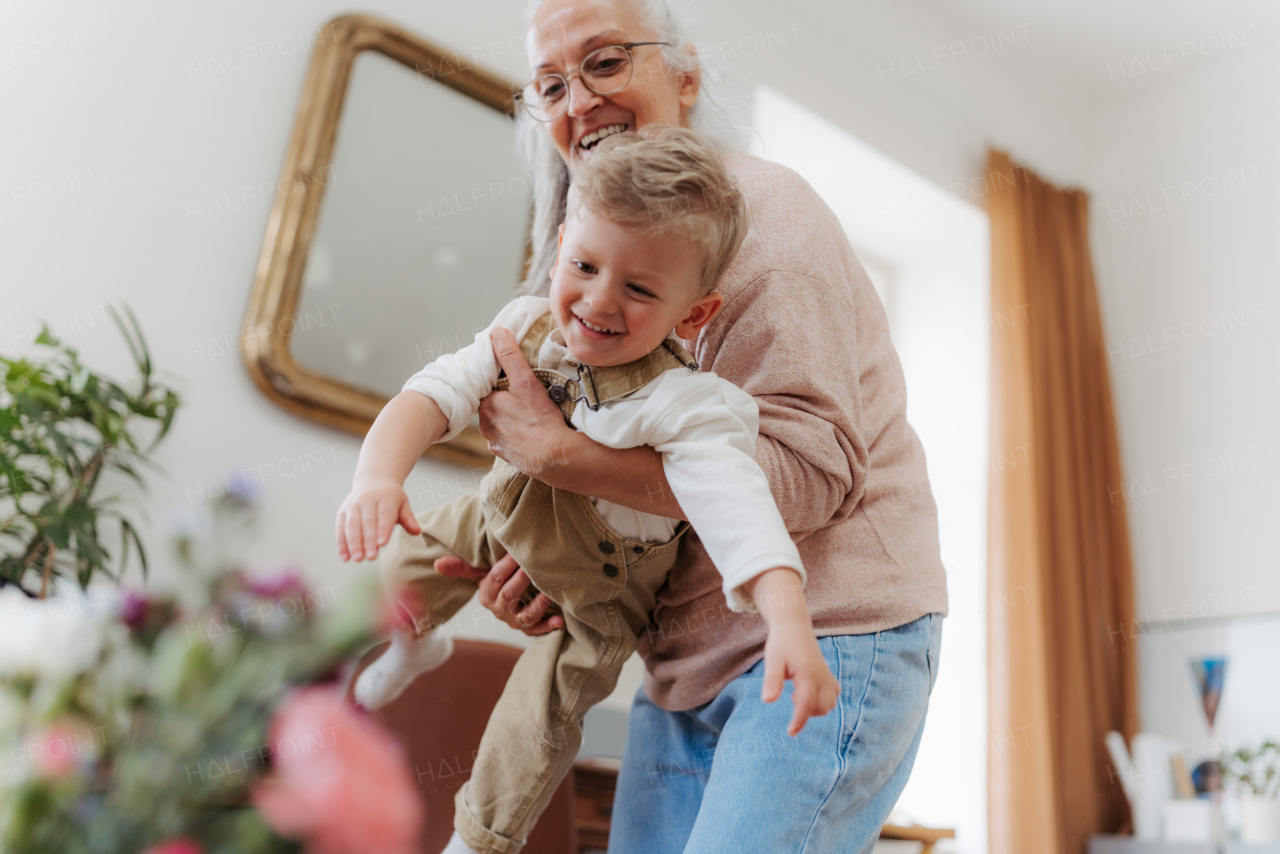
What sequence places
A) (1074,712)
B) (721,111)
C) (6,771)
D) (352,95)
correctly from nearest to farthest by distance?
(6,771), (721,111), (352,95), (1074,712)

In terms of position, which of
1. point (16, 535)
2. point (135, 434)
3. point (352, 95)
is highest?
point (352, 95)

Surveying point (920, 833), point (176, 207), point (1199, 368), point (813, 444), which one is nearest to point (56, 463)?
point (176, 207)

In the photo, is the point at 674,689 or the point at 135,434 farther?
the point at 135,434

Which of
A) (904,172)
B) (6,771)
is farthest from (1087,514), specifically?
(6,771)

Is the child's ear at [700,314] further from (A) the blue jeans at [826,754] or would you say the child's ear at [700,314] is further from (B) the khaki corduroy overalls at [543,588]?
(A) the blue jeans at [826,754]

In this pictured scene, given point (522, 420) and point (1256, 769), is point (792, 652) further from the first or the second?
point (1256, 769)

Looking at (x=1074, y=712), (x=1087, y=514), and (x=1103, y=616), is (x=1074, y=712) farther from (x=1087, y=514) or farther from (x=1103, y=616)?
(x=1087, y=514)

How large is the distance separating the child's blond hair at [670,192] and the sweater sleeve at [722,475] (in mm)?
111

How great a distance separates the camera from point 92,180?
2016 mm

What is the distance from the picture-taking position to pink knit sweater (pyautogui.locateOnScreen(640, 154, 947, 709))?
3.03ft

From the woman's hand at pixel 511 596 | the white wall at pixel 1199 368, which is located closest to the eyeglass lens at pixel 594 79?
the woman's hand at pixel 511 596

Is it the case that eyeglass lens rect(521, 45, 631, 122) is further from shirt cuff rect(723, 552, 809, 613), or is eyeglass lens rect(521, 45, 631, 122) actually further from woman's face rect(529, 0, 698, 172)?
shirt cuff rect(723, 552, 809, 613)

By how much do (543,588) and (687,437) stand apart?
265 mm

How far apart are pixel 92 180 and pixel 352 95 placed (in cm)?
61
